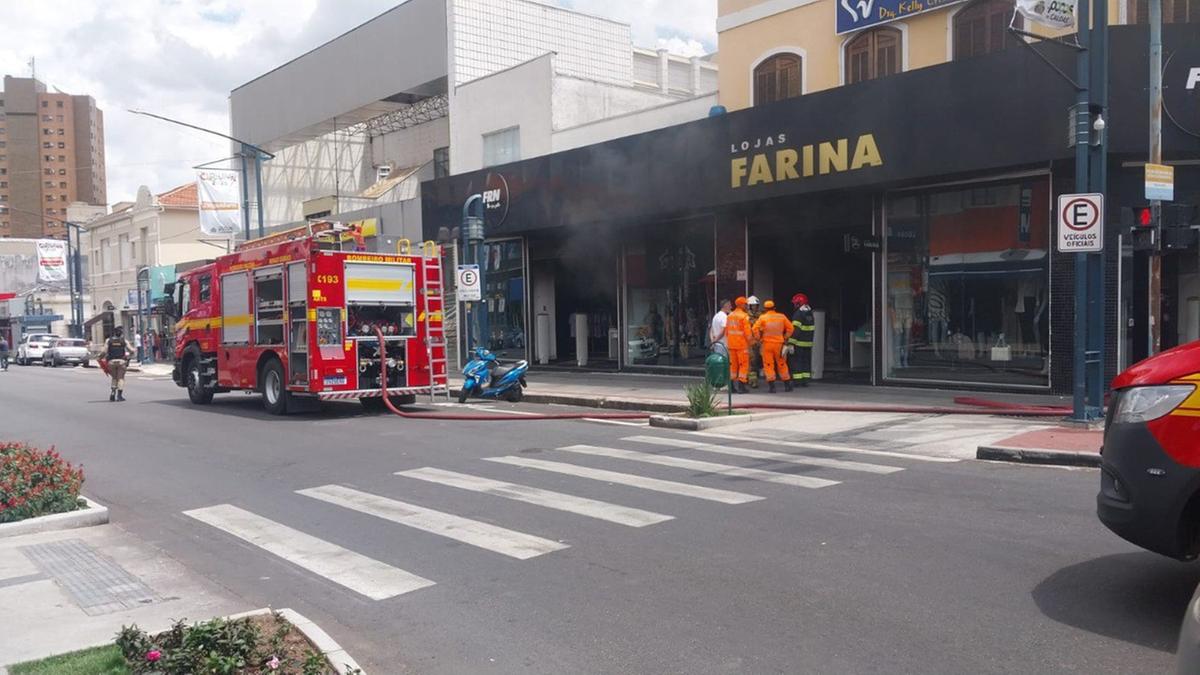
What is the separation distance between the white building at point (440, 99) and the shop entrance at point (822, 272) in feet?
12.1

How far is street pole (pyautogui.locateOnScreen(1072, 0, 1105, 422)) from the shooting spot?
12.1 m

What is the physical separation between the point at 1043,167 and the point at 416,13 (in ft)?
69.5

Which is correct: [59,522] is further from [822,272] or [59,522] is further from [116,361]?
[822,272]

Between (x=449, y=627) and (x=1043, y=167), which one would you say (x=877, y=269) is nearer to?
(x=1043, y=167)

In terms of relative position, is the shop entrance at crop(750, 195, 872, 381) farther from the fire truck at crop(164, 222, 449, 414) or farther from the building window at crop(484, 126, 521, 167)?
the building window at crop(484, 126, 521, 167)

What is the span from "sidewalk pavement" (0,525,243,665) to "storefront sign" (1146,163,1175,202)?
1165 centimetres

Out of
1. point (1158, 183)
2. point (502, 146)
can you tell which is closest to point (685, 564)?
point (1158, 183)

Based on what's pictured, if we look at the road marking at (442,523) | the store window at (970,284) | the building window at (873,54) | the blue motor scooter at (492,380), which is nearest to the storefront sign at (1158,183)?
the store window at (970,284)

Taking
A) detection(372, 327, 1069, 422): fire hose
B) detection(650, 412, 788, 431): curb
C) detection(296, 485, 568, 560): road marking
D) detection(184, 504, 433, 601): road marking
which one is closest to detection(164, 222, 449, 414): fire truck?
detection(372, 327, 1069, 422): fire hose

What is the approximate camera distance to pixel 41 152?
131125 mm

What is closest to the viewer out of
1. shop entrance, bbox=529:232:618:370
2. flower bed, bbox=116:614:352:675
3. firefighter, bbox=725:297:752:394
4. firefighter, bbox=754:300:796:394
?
flower bed, bbox=116:614:352:675

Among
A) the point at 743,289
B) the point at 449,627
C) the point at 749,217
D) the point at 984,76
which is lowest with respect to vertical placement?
the point at 449,627

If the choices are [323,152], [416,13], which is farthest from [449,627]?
[323,152]

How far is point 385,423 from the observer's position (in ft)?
51.5
